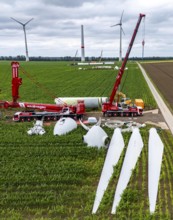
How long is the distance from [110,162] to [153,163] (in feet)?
5.93

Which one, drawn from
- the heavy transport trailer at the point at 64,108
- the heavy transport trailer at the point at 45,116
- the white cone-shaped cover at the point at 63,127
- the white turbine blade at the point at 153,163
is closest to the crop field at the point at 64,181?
the white turbine blade at the point at 153,163

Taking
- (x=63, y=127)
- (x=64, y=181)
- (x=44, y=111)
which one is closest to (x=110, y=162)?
(x=64, y=181)

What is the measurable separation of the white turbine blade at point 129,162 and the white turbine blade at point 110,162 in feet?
1.41

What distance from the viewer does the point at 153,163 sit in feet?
43.5

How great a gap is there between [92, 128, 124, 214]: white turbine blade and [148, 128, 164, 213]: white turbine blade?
4.74ft

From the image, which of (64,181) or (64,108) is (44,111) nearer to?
(64,108)

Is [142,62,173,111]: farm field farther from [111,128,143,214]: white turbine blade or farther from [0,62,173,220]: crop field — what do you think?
[0,62,173,220]: crop field

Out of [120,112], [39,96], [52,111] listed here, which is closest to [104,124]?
[120,112]

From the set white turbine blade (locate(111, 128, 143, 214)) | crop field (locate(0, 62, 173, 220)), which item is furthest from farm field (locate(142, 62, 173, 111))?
crop field (locate(0, 62, 173, 220))

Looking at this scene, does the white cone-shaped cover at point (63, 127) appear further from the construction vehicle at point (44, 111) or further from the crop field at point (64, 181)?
the construction vehicle at point (44, 111)

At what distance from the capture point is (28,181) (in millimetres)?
11672

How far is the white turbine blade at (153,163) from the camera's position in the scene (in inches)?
416

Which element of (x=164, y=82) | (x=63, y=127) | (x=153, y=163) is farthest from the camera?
(x=164, y=82)

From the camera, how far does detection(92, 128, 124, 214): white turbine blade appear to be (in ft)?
34.9
